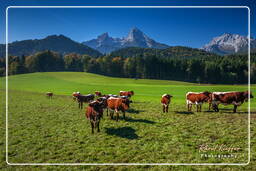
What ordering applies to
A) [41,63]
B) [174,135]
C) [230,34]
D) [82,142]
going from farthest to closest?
[41,63] → [174,135] → [82,142] → [230,34]

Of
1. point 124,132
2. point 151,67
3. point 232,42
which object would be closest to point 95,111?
point 124,132

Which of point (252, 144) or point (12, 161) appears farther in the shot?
point (252, 144)

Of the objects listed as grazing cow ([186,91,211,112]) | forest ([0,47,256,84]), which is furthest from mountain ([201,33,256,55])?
grazing cow ([186,91,211,112])

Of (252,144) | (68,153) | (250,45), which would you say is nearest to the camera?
(250,45)

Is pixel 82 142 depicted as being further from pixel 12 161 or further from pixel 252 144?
pixel 252 144

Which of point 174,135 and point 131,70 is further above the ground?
point 131,70

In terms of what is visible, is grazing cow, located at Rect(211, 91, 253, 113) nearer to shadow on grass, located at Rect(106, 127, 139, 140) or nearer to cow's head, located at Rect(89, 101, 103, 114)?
shadow on grass, located at Rect(106, 127, 139, 140)

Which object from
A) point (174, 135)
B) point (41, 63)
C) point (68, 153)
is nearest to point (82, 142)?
point (68, 153)

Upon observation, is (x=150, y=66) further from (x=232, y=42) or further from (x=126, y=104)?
(x=232, y=42)
